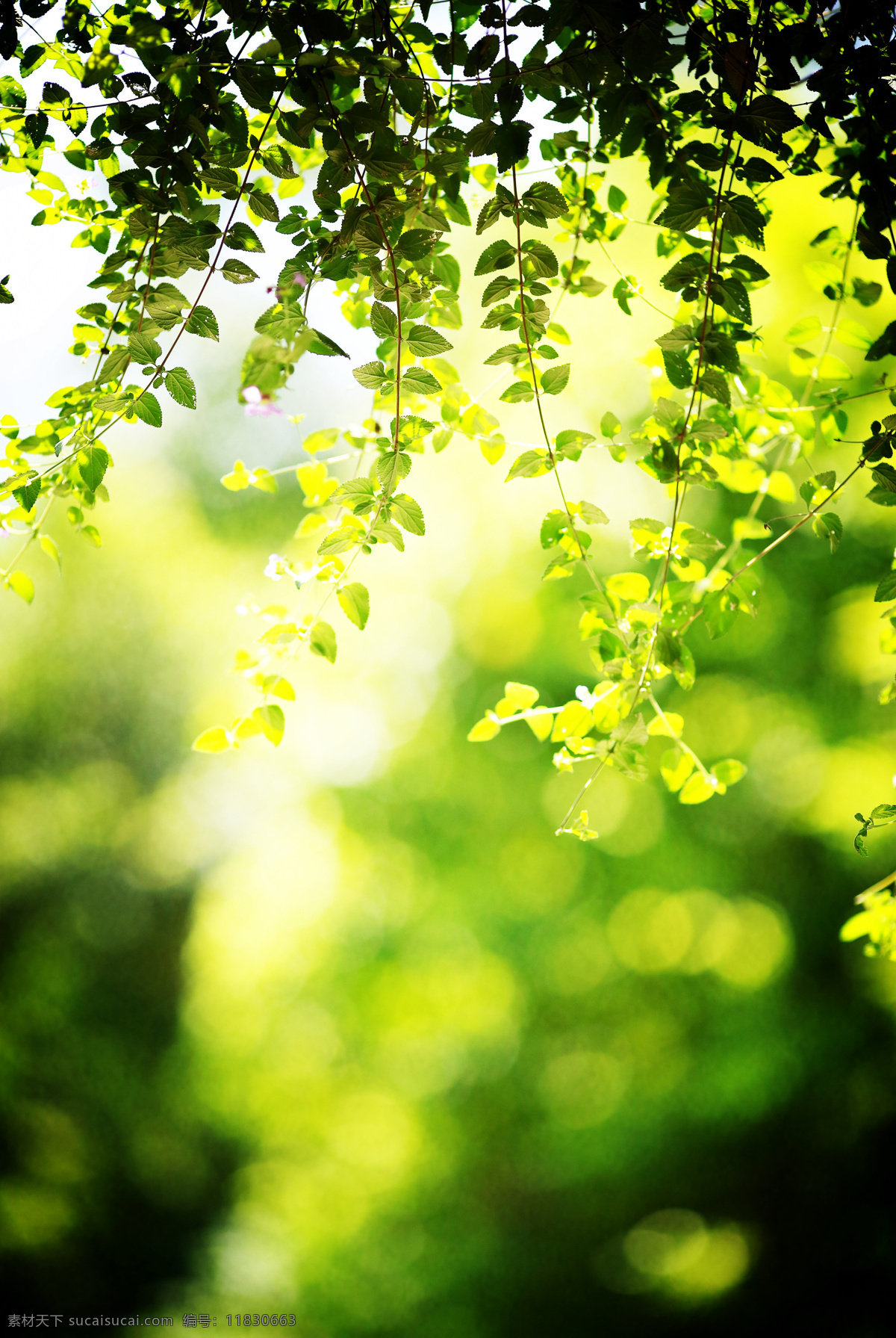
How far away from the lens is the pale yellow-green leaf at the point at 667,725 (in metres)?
0.62

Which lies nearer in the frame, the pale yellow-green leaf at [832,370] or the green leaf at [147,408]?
the green leaf at [147,408]

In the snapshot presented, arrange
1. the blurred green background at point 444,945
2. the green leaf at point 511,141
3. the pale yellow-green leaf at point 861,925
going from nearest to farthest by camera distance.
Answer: the green leaf at point 511,141, the pale yellow-green leaf at point 861,925, the blurred green background at point 444,945

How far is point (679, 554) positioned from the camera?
625mm

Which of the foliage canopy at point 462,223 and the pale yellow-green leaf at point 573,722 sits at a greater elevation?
the foliage canopy at point 462,223

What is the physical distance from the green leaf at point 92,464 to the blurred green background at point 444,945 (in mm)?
1058

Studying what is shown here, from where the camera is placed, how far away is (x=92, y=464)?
59 cm

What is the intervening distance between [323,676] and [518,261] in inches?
47.8

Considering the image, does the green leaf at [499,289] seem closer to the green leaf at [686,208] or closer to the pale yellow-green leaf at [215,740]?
the green leaf at [686,208]

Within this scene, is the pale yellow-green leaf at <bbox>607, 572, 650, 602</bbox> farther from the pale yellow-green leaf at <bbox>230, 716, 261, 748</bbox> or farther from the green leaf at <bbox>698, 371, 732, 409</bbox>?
the pale yellow-green leaf at <bbox>230, 716, 261, 748</bbox>

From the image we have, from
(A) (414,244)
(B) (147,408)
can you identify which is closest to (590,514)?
(A) (414,244)

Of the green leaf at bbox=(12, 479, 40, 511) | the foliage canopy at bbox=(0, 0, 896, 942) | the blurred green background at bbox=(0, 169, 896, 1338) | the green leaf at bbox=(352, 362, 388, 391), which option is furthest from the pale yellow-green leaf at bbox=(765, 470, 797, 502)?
the blurred green background at bbox=(0, 169, 896, 1338)

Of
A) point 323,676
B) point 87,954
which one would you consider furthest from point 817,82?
point 87,954

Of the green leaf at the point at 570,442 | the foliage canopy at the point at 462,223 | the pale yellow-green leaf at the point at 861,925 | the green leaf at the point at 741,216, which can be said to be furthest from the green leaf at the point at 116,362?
the pale yellow-green leaf at the point at 861,925

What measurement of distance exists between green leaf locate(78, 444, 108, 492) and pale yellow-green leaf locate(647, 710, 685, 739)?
1.53ft
